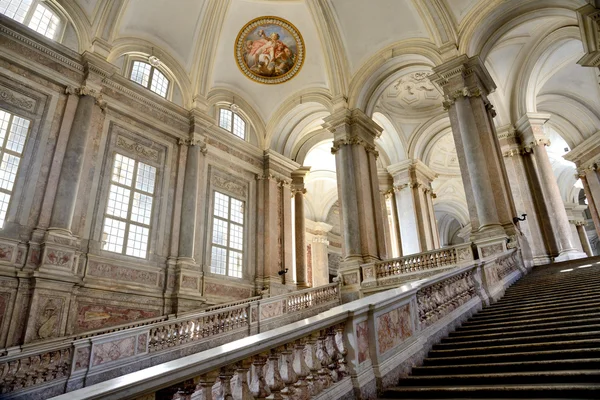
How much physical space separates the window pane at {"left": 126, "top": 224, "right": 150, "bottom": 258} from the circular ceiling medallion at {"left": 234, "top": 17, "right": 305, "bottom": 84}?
7.91m

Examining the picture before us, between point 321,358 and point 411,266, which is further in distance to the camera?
point 411,266

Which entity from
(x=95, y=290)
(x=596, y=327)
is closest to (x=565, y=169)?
(x=596, y=327)

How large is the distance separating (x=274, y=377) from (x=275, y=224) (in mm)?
13891

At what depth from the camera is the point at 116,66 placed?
1234cm

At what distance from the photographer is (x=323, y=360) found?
3.15 metres

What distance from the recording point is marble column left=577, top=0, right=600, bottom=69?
8.75m

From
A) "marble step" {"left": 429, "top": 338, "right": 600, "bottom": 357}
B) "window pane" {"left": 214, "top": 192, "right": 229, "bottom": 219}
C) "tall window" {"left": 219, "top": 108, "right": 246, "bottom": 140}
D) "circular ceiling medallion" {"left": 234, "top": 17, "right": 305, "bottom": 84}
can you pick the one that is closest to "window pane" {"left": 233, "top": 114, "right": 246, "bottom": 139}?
"tall window" {"left": 219, "top": 108, "right": 246, "bottom": 140}

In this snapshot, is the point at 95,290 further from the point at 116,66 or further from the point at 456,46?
the point at 456,46

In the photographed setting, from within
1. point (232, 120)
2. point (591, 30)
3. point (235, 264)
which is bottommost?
point (235, 264)

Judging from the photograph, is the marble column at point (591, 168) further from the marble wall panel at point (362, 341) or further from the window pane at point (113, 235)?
the window pane at point (113, 235)

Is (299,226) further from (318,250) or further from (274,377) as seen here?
(274,377)

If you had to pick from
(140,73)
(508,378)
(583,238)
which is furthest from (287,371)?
(583,238)

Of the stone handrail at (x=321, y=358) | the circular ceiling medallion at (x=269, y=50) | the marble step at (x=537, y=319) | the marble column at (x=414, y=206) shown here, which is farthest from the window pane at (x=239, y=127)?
the marble step at (x=537, y=319)

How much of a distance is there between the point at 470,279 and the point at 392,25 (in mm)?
10697
